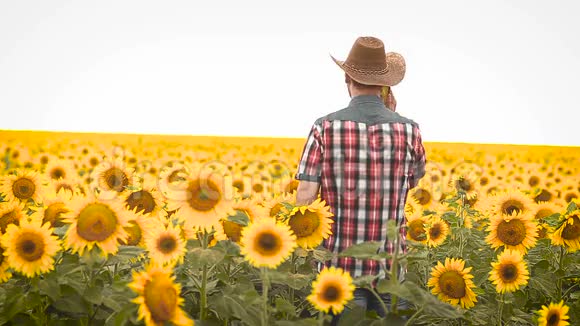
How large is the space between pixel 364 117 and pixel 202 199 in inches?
48.2

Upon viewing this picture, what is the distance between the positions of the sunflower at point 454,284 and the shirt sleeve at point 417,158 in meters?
0.64

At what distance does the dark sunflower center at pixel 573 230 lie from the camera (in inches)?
187

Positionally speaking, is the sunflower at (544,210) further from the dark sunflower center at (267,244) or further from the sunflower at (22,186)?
the sunflower at (22,186)

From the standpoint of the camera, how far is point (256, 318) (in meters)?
3.22

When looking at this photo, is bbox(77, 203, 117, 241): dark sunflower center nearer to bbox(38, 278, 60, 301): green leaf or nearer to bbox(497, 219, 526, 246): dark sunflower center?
bbox(38, 278, 60, 301): green leaf

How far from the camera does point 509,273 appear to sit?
437 centimetres

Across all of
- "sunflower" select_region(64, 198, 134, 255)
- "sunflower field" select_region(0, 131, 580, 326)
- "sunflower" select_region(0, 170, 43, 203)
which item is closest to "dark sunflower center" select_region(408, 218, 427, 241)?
"sunflower field" select_region(0, 131, 580, 326)

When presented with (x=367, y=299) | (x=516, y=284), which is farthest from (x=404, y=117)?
(x=516, y=284)

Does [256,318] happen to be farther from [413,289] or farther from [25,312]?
[25,312]

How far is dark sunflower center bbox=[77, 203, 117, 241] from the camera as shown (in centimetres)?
321

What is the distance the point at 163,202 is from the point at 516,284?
2712 mm

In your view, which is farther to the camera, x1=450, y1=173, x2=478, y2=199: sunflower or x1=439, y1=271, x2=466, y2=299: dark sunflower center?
x1=450, y1=173, x2=478, y2=199: sunflower

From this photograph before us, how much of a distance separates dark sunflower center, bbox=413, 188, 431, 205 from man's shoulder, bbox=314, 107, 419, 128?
3.17 meters

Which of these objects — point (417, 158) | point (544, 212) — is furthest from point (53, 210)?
point (544, 212)
